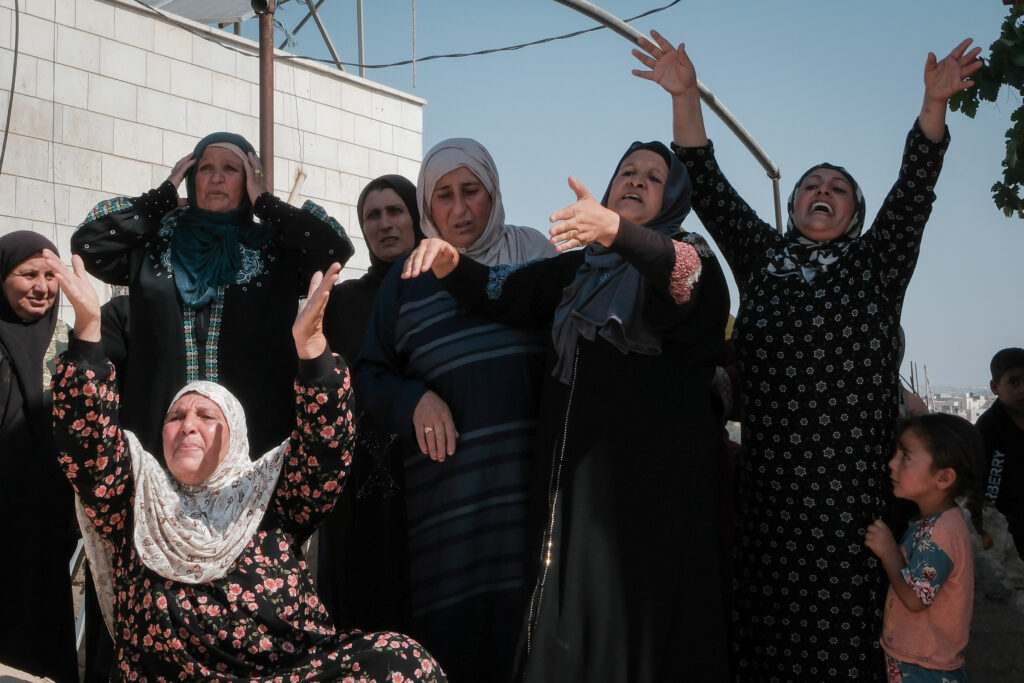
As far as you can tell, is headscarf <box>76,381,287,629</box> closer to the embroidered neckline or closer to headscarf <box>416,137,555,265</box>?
the embroidered neckline

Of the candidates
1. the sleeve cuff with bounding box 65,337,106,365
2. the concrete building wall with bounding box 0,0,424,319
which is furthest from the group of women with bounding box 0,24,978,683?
the concrete building wall with bounding box 0,0,424,319

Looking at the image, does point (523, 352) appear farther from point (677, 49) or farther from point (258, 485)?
point (677, 49)

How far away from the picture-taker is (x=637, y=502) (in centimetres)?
267

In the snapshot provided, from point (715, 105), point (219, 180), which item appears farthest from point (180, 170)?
point (715, 105)

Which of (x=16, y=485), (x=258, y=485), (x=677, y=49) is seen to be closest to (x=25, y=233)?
(x=16, y=485)

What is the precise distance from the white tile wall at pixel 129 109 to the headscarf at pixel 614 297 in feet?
22.6

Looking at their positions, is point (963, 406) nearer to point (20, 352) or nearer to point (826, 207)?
point (826, 207)

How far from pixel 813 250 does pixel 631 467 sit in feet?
2.88

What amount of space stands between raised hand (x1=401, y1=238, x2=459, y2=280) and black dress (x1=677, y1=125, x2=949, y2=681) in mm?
857

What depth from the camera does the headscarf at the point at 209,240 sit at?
342 centimetres

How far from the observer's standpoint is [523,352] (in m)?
2.99

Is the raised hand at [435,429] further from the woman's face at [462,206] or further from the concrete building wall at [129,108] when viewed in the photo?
the concrete building wall at [129,108]

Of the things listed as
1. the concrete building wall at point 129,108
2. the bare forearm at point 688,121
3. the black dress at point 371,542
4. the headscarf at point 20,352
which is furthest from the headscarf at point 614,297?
the concrete building wall at point 129,108

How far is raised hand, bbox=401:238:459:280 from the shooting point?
2.61 m
